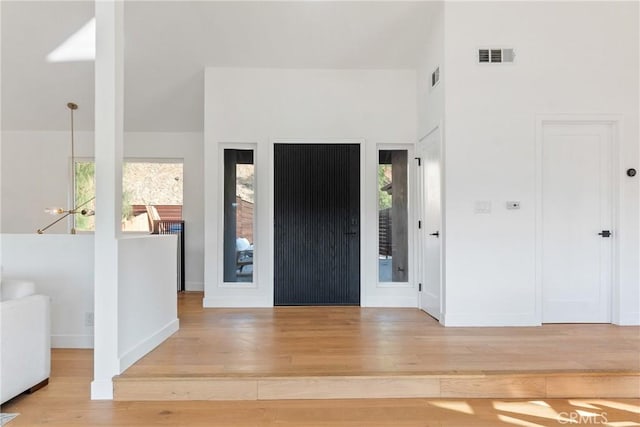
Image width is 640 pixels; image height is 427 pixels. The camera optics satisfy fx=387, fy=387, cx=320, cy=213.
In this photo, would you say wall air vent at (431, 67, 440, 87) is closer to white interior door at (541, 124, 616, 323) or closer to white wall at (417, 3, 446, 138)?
white wall at (417, 3, 446, 138)

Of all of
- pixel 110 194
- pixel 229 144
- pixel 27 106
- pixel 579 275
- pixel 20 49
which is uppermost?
pixel 20 49

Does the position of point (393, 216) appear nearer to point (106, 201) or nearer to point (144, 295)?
point (144, 295)

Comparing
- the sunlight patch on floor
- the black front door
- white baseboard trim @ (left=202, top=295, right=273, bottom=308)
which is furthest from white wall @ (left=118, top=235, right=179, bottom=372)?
the sunlight patch on floor

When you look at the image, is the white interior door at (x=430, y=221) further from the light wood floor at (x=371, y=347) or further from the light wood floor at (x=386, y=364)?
the light wood floor at (x=386, y=364)

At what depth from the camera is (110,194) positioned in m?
2.45

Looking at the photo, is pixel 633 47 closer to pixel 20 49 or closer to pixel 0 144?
pixel 20 49

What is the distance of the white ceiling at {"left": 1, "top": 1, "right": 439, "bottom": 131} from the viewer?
150 inches

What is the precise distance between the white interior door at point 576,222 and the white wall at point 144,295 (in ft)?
11.5

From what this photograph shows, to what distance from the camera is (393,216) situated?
468 centimetres

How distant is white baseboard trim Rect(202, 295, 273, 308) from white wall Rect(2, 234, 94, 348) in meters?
1.49

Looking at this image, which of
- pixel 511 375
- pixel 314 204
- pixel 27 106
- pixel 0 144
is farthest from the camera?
pixel 0 144

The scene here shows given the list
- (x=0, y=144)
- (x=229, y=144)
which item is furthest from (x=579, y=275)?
(x=0, y=144)

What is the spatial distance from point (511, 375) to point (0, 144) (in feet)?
22.3

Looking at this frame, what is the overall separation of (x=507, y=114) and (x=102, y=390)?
12.9ft
